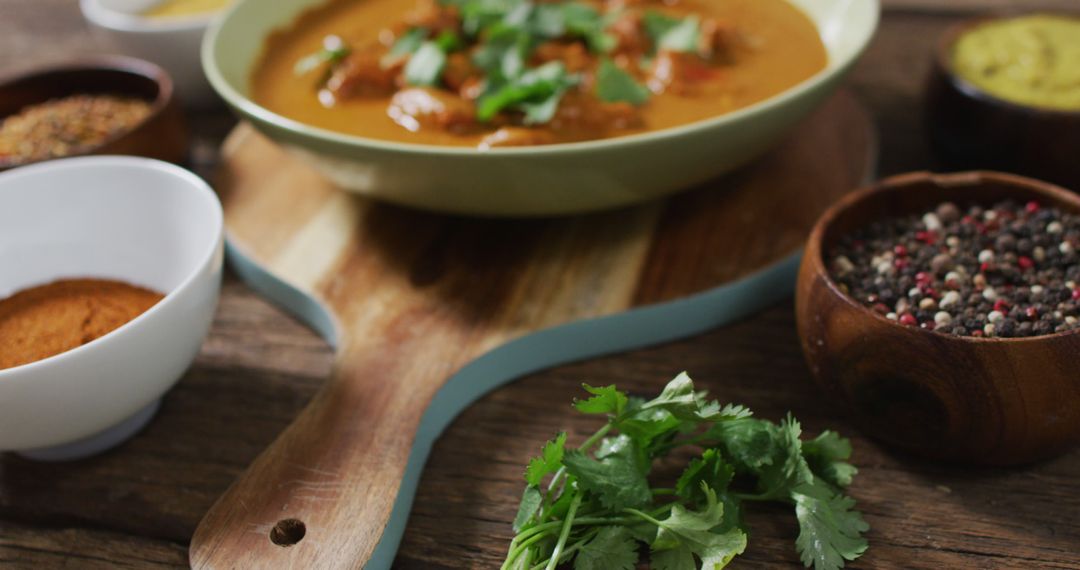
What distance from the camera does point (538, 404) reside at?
1852mm

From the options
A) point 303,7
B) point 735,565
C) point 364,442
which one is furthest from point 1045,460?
point 303,7

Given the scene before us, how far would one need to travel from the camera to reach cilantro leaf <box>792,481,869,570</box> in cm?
147

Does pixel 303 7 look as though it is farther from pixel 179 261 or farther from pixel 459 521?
pixel 459 521

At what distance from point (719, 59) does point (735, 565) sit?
1313 millimetres

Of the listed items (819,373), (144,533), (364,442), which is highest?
(819,373)

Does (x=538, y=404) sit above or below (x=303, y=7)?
below

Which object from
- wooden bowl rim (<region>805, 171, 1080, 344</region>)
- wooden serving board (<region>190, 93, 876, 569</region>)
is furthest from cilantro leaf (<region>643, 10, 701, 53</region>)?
wooden bowl rim (<region>805, 171, 1080, 344</region>)

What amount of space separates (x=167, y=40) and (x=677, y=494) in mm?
2009

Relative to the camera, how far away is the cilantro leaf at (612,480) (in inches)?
58.6

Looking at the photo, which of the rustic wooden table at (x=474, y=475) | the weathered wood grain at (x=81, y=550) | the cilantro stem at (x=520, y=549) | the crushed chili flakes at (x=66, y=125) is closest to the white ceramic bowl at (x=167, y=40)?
the crushed chili flakes at (x=66, y=125)

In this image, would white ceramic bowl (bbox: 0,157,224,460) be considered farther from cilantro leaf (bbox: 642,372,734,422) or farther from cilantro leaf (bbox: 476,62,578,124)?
cilantro leaf (bbox: 642,372,734,422)

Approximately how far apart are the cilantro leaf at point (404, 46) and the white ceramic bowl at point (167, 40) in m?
0.67

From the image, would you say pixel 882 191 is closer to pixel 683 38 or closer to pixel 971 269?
pixel 971 269

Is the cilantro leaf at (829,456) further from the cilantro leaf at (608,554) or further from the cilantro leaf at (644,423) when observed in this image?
the cilantro leaf at (608,554)
